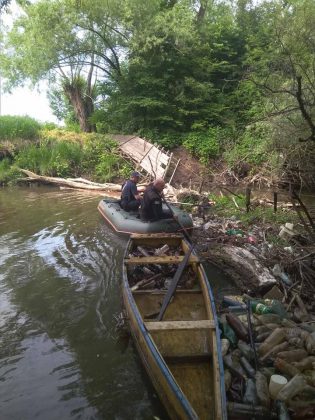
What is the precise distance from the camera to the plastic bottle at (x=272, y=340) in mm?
4637

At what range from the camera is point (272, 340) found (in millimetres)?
4730

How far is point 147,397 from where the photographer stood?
14.1ft

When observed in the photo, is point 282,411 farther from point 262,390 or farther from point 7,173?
point 7,173

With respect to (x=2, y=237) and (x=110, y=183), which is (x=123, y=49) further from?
(x=2, y=237)

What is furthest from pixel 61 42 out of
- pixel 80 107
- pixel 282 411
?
pixel 282 411

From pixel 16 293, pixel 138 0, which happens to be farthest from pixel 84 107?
pixel 16 293

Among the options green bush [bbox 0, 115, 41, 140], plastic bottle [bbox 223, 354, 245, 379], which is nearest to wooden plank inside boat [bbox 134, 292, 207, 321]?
plastic bottle [bbox 223, 354, 245, 379]

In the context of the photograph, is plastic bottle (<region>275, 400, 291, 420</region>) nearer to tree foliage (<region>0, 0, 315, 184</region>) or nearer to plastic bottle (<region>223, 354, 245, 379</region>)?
plastic bottle (<region>223, 354, 245, 379</region>)

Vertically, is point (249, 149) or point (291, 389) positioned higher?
point (249, 149)

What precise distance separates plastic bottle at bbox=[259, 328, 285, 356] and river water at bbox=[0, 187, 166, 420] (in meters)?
1.42

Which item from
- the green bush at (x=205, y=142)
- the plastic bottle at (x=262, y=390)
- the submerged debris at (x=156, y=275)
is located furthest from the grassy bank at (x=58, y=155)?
the plastic bottle at (x=262, y=390)

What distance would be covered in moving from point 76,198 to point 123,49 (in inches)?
409

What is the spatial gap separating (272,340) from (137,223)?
529cm

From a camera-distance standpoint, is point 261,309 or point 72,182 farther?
point 72,182
